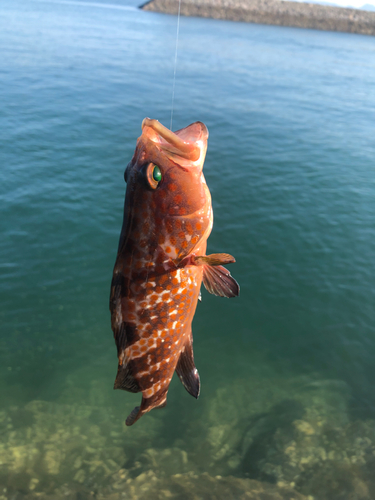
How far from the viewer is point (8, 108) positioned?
68.8 feet

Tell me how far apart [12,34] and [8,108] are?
25.6 m

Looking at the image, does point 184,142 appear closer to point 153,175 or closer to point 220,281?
point 153,175

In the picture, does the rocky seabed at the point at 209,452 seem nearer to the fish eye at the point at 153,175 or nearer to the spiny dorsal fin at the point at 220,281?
the spiny dorsal fin at the point at 220,281

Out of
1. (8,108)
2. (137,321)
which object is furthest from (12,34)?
(137,321)

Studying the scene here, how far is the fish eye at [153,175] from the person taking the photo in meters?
3.10

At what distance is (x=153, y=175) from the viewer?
10.3 ft

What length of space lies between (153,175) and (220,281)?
44.0 inches

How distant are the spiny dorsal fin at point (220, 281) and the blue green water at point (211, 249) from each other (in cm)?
572

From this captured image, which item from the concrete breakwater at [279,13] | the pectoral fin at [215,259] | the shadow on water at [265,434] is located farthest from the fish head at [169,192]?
the concrete breakwater at [279,13]

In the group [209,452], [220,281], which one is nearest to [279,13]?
[209,452]

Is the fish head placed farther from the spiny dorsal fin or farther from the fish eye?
the spiny dorsal fin

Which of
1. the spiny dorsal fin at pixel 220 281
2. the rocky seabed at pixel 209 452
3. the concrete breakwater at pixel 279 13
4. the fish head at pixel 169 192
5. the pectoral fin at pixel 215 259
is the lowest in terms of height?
the rocky seabed at pixel 209 452

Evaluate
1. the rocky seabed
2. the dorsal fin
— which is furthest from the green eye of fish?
the rocky seabed

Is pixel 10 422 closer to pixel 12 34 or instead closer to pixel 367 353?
pixel 367 353
